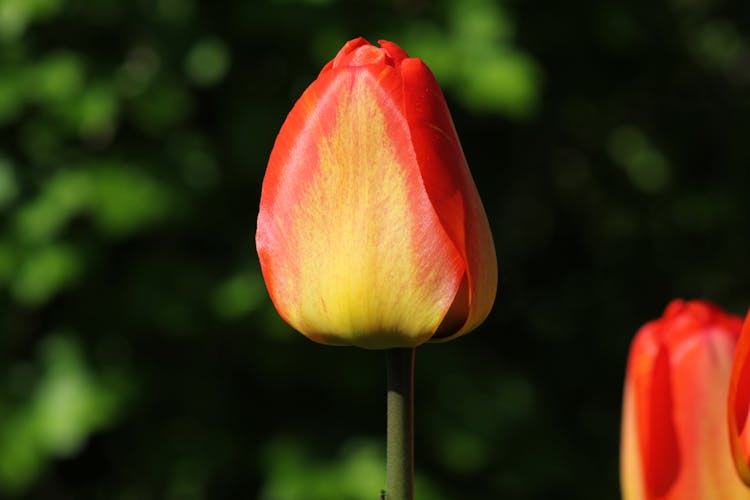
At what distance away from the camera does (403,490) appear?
47 cm

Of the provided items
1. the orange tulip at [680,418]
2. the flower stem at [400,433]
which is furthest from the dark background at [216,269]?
the flower stem at [400,433]

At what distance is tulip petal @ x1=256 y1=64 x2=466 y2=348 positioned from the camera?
0.49 m

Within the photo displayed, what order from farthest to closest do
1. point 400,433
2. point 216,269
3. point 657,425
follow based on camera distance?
point 216,269, point 657,425, point 400,433

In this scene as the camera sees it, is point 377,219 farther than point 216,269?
No

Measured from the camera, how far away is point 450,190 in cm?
49

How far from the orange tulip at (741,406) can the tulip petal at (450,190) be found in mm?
94

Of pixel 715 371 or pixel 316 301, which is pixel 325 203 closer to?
pixel 316 301

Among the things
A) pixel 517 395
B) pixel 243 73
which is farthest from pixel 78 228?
pixel 517 395

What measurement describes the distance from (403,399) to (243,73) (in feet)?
4.91

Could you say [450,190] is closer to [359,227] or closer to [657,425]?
[359,227]

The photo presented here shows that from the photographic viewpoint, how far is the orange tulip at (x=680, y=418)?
22.0 inches

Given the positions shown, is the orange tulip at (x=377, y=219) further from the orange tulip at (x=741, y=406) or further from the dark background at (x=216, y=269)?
the dark background at (x=216, y=269)

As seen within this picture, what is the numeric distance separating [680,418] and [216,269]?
Answer: 4.48 feet

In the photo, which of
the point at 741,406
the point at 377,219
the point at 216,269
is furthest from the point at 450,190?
the point at 216,269
